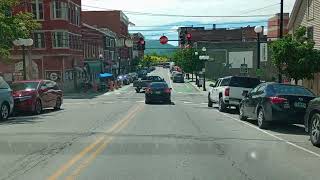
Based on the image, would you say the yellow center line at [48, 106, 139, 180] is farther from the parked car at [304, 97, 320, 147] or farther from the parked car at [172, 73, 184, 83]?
the parked car at [172, 73, 184, 83]

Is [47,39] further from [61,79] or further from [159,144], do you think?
[159,144]

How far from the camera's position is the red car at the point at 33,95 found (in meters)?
23.6

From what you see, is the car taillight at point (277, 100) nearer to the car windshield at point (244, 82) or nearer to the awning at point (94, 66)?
the car windshield at point (244, 82)

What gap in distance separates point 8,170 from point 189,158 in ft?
11.7

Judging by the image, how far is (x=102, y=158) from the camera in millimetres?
10859

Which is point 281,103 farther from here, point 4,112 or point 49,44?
point 49,44

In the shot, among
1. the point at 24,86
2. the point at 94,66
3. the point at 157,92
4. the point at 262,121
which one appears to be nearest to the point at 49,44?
the point at 94,66

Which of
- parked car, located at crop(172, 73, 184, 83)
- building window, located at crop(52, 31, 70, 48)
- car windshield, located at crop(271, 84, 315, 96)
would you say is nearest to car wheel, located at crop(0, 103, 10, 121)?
car windshield, located at crop(271, 84, 315, 96)

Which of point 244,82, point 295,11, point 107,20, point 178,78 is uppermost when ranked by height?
point 107,20

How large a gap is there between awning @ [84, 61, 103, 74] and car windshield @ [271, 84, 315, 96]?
6095 cm

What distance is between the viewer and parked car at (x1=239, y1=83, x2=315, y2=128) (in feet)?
53.8

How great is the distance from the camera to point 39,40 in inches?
2452

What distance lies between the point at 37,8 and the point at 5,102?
43244 millimetres

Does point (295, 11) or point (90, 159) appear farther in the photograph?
point (295, 11)
